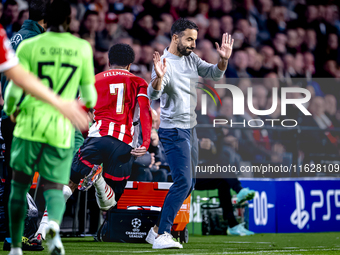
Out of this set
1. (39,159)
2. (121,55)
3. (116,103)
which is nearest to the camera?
(39,159)

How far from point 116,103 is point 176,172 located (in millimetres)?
884

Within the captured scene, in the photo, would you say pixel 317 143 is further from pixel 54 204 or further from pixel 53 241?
pixel 53 241

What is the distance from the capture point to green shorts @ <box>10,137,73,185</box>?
112 inches

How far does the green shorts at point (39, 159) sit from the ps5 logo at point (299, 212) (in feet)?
17.9

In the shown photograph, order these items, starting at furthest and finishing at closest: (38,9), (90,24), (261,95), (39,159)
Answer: (261,95) → (90,24) → (38,9) → (39,159)

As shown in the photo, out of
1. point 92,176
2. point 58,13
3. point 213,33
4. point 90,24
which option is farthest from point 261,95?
point 58,13

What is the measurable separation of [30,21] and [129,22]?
206 inches

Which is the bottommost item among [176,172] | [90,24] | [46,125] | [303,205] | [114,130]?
[303,205]

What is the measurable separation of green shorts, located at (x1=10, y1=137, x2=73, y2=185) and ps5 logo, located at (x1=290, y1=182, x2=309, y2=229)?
547cm

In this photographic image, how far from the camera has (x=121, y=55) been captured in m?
4.84

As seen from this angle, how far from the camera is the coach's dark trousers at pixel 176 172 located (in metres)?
4.46

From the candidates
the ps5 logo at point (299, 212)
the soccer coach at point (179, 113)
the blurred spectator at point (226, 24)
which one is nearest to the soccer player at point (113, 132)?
the soccer coach at point (179, 113)

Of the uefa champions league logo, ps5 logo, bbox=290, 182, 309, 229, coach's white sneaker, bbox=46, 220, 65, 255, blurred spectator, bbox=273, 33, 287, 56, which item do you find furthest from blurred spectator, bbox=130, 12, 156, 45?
coach's white sneaker, bbox=46, 220, 65, 255

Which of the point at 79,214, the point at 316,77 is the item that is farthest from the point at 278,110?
the point at 79,214
